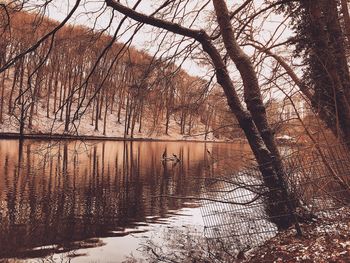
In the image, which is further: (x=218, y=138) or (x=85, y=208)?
(x=85, y=208)

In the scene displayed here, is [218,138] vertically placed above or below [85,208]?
above

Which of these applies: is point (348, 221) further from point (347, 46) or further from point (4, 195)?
point (4, 195)

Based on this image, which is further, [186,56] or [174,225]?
[174,225]

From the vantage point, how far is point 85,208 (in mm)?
13070

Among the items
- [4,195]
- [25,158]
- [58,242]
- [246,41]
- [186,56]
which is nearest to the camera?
[186,56]

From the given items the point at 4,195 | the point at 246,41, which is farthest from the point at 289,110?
the point at 4,195

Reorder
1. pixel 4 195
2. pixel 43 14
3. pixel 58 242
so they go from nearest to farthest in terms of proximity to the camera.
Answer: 1. pixel 43 14
2. pixel 58 242
3. pixel 4 195

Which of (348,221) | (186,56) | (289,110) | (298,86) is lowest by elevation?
(348,221)

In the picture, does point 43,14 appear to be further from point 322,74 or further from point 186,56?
point 322,74

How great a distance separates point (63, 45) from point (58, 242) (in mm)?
4979

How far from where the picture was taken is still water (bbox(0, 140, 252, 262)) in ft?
27.9

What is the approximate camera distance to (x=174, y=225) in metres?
11.7

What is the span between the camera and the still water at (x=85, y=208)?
8.49 metres

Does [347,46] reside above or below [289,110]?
above
